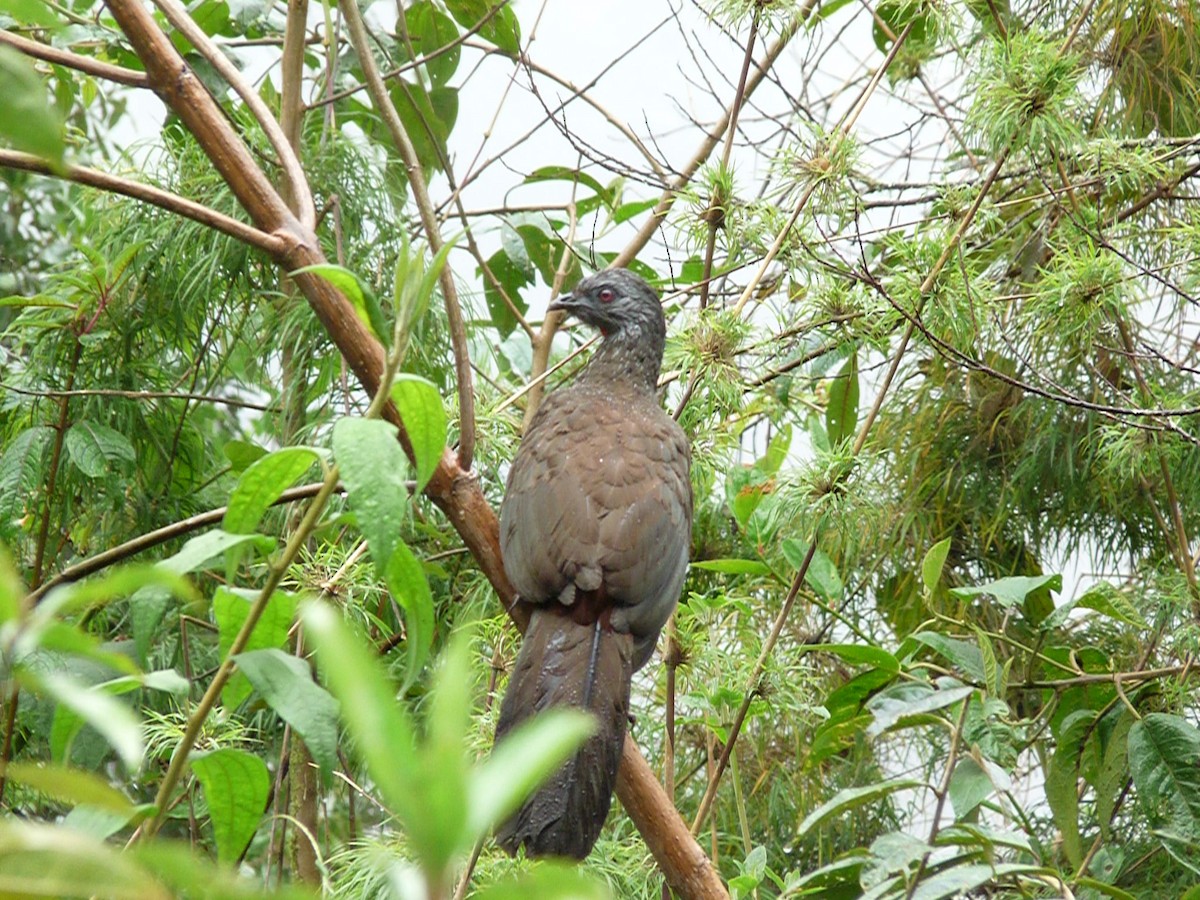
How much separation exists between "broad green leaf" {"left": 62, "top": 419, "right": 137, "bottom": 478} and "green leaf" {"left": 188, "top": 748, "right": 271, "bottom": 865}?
1.67m

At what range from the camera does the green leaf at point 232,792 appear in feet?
2.70

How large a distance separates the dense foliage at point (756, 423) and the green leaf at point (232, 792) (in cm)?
73

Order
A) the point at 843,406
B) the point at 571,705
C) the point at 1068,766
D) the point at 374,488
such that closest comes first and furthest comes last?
1. the point at 374,488
2. the point at 571,705
3. the point at 1068,766
4. the point at 843,406

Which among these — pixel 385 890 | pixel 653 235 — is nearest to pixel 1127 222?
pixel 653 235

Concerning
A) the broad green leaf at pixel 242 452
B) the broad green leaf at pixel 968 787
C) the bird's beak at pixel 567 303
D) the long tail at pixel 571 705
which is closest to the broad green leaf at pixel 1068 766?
the broad green leaf at pixel 968 787

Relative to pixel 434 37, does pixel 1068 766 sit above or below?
below

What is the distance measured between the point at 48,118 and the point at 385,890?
1846mm

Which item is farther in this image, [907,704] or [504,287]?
[504,287]

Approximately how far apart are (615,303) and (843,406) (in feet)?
1.78

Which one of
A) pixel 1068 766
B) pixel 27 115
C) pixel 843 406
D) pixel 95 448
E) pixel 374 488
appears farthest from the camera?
pixel 843 406

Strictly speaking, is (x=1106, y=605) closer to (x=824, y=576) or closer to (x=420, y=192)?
(x=824, y=576)

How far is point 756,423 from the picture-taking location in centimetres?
324

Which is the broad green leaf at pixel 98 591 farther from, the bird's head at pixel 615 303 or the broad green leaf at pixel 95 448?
the bird's head at pixel 615 303

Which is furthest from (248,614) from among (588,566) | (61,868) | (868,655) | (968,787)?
(588,566)
